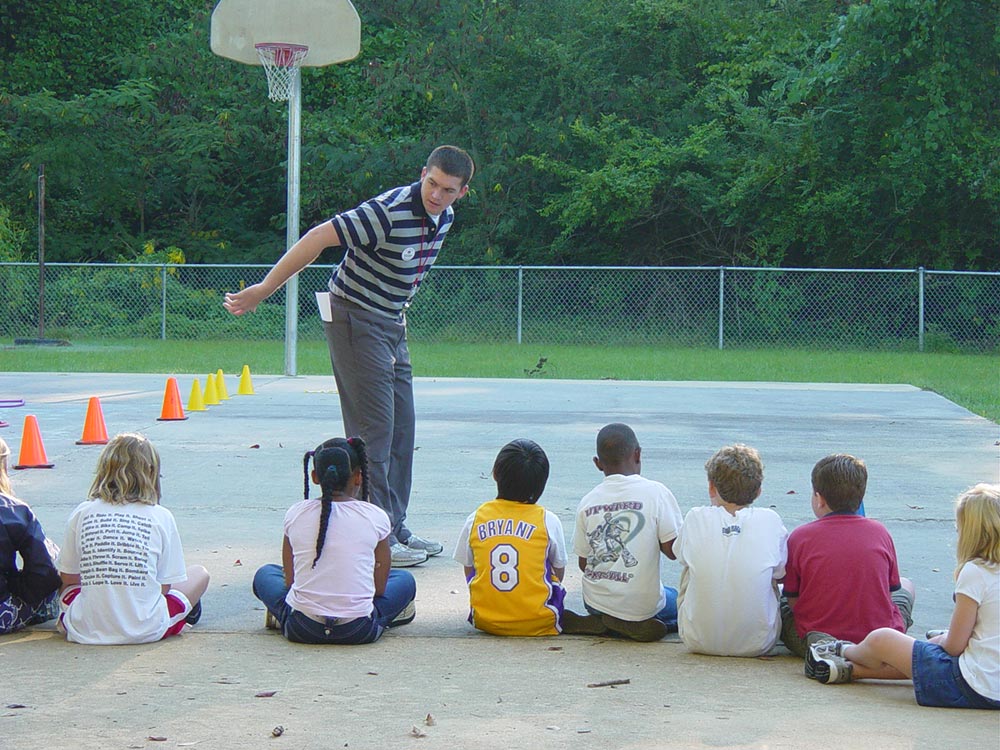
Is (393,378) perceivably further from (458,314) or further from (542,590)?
(458,314)

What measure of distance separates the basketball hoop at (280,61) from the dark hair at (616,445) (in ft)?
45.2

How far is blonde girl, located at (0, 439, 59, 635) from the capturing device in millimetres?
4715

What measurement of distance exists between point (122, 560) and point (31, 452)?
464 centimetres

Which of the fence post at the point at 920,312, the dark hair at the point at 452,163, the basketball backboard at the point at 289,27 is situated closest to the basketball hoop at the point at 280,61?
the basketball backboard at the point at 289,27

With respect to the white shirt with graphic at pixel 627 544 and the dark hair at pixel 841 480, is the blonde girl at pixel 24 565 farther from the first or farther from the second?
the dark hair at pixel 841 480

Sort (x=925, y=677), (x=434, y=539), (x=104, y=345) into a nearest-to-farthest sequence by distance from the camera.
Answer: (x=925, y=677) → (x=434, y=539) → (x=104, y=345)

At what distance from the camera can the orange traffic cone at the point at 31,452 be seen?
874cm

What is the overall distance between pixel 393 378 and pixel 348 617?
1816 millimetres

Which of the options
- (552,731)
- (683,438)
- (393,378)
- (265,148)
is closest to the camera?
(552,731)

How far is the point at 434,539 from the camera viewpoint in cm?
669

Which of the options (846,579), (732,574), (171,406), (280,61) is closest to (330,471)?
(732,574)

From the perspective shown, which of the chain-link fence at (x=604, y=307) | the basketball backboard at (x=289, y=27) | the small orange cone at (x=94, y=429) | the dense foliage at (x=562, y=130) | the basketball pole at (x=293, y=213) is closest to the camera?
the small orange cone at (x=94, y=429)

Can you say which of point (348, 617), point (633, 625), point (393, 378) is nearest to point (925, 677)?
point (633, 625)

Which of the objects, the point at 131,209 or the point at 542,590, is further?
the point at 131,209
